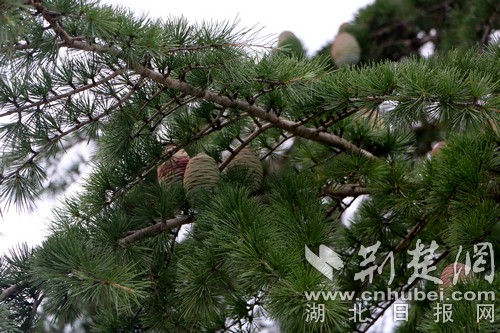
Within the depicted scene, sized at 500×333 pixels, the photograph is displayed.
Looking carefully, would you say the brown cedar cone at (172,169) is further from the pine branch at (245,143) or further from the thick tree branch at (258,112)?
the thick tree branch at (258,112)

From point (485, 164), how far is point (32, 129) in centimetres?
62

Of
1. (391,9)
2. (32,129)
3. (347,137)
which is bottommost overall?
(32,129)

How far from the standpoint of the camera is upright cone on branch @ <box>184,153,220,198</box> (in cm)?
135

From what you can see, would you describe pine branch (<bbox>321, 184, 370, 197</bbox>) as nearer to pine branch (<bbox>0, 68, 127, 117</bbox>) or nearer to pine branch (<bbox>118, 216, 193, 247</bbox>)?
pine branch (<bbox>118, 216, 193, 247</bbox>)

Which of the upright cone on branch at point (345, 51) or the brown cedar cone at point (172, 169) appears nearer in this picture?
the brown cedar cone at point (172, 169)

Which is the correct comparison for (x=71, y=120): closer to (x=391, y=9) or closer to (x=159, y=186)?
(x=159, y=186)

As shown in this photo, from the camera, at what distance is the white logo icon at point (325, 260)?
1.15 metres

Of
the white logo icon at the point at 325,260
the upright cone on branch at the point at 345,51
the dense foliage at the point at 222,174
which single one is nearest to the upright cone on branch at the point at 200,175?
the dense foliage at the point at 222,174

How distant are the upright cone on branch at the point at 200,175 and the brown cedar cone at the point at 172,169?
2.0 inches

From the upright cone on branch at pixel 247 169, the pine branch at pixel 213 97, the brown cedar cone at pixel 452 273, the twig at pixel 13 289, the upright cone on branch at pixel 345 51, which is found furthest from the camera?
the upright cone on branch at pixel 345 51

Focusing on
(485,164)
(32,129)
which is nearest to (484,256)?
(485,164)

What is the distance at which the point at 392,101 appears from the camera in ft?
4.06

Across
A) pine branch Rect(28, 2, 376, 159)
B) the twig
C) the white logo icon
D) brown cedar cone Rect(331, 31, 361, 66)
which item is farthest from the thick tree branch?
brown cedar cone Rect(331, 31, 361, 66)

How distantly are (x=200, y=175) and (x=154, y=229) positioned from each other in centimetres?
10
